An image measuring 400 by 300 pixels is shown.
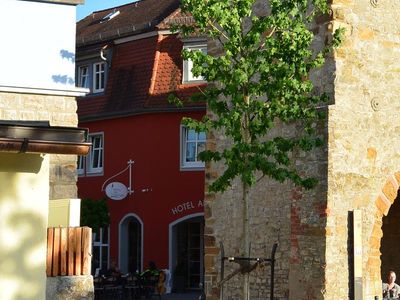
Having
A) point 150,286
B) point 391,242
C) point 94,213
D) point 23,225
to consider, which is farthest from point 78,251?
point 94,213

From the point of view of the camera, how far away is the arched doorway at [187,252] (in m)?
29.7

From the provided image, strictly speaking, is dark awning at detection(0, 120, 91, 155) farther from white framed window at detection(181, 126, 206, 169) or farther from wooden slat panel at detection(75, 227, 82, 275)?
white framed window at detection(181, 126, 206, 169)

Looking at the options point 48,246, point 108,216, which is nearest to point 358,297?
point 48,246

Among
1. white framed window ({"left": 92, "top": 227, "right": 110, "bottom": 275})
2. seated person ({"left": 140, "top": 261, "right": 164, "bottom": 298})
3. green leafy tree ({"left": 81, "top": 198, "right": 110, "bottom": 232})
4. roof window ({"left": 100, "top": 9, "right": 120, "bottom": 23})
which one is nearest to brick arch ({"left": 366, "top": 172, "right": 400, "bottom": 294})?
seated person ({"left": 140, "top": 261, "right": 164, "bottom": 298})

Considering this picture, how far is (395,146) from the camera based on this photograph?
1719 cm

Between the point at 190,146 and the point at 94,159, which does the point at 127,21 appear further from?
the point at 190,146

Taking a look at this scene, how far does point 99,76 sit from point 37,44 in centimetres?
1863

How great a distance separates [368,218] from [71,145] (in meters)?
6.88

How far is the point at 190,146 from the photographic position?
30.2 m

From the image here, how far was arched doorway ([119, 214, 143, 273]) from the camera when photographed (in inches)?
1219

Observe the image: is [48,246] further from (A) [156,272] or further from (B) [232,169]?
(A) [156,272]

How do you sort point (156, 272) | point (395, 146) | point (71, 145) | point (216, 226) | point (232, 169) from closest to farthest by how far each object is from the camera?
point (71, 145), point (232, 169), point (395, 146), point (216, 226), point (156, 272)

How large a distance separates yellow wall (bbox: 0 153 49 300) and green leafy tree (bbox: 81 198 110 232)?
17.8 meters

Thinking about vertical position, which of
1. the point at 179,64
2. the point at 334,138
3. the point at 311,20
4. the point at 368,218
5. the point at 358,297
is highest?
the point at 179,64
